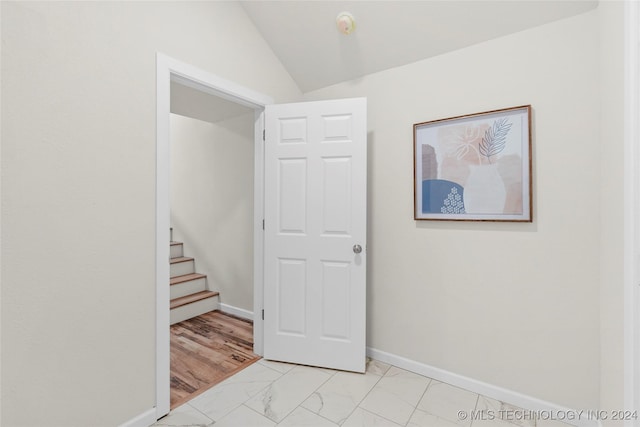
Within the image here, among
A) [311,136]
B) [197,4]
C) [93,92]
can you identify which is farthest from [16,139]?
[311,136]

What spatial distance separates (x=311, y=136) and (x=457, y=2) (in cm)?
119

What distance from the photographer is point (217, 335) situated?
275 cm

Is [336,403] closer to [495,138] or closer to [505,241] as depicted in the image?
[505,241]

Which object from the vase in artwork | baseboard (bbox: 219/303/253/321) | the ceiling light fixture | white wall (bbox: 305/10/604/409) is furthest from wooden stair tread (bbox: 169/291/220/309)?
the ceiling light fixture

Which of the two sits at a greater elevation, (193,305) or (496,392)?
(193,305)

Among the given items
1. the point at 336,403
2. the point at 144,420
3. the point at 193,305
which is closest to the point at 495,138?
the point at 336,403

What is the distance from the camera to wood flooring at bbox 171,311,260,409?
6.54 ft

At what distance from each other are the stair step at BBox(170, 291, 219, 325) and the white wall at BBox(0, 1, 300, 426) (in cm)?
142

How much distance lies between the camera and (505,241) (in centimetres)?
177

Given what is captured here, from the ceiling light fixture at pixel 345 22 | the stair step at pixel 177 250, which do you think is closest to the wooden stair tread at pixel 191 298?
the stair step at pixel 177 250

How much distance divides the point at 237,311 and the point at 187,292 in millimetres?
615

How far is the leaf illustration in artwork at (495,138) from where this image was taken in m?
1.74

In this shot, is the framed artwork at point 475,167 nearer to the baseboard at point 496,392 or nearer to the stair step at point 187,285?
the baseboard at point 496,392

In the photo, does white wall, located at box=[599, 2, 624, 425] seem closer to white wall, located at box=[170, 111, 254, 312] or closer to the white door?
the white door
